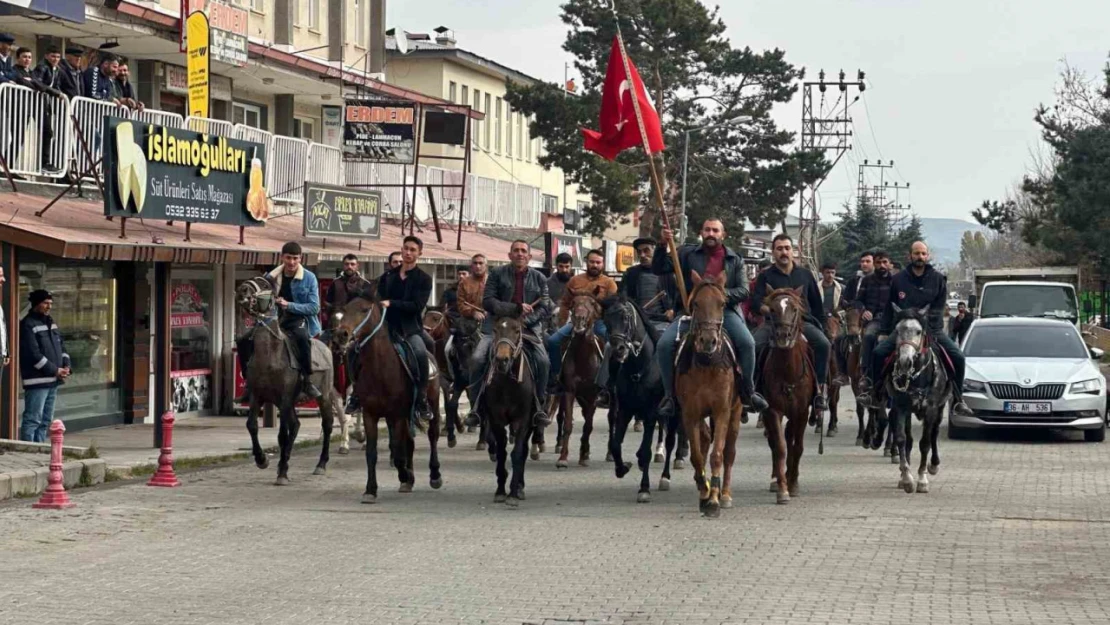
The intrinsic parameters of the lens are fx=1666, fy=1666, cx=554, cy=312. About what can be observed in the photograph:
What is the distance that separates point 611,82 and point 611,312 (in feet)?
10.2

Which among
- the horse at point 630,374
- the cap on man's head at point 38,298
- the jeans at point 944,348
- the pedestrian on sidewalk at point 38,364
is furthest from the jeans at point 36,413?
the jeans at point 944,348

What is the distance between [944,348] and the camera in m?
17.1

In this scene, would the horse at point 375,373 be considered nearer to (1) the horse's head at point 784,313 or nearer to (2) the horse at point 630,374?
(2) the horse at point 630,374

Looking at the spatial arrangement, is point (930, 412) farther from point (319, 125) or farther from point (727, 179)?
point (727, 179)

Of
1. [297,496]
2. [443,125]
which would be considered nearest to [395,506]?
[297,496]

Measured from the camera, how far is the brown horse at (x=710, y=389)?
14.1m

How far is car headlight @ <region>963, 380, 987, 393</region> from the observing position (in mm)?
22578

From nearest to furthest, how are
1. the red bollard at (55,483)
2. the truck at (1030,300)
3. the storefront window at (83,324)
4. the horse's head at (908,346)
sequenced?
the red bollard at (55,483) → the horse's head at (908,346) → the storefront window at (83,324) → the truck at (1030,300)

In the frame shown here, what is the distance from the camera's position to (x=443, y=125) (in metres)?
34.8

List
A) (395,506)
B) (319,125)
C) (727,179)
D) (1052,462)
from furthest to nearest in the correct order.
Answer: (727,179)
(319,125)
(1052,462)
(395,506)

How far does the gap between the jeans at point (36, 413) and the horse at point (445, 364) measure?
4.97 m

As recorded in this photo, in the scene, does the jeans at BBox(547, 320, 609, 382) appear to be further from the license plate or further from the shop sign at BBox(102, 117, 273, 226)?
the license plate

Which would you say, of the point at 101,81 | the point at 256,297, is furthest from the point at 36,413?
the point at 101,81

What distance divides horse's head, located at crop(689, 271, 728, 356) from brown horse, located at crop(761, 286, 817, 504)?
1080 mm
